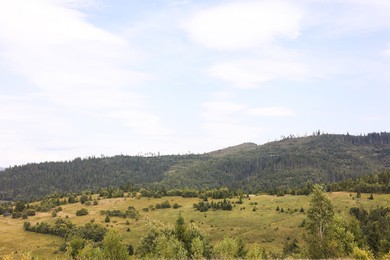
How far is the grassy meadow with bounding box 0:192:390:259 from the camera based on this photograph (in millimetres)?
120250

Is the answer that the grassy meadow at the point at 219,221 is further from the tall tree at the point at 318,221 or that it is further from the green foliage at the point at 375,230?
the tall tree at the point at 318,221

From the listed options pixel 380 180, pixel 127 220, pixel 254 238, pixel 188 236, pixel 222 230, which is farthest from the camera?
pixel 380 180

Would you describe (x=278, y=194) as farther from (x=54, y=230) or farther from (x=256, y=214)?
(x=54, y=230)

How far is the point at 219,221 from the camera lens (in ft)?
465

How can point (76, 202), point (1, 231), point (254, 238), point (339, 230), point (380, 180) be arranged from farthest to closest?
point (76, 202), point (380, 180), point (1, 231), point (254, 238), point (339, 230)

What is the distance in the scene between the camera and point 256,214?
14412 cm

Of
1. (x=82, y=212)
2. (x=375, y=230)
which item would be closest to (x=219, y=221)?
(x=375, y=230)

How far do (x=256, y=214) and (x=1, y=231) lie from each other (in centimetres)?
10182

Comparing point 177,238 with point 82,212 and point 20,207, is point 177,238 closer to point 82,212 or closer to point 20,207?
point 82,212

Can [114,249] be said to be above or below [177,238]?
above

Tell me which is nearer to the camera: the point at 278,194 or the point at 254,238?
the point at 254,238

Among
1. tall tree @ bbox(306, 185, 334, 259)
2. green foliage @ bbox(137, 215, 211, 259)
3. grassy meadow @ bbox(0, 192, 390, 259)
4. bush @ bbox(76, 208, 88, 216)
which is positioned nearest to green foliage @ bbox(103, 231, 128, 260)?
green foliage @ bbox(137, 215, 211, 259)

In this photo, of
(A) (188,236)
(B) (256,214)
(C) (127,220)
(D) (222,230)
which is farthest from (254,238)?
(C) (127,220)

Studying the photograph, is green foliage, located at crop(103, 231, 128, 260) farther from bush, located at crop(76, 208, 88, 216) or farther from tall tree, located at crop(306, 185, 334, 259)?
bush, located at crop(76, 208, 88, 216)
